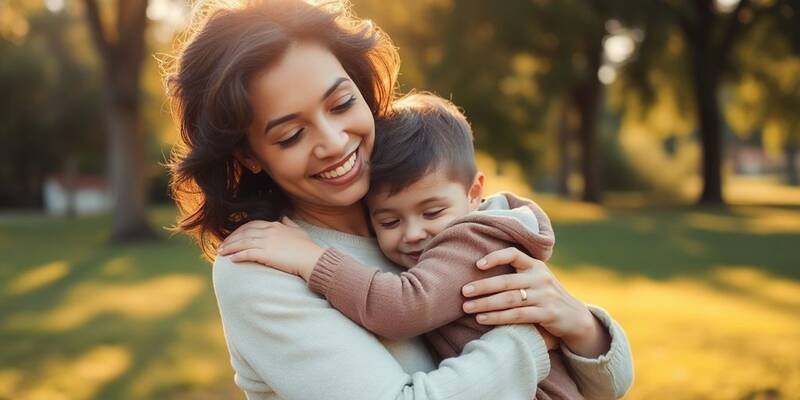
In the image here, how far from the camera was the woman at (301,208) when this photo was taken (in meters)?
1.80

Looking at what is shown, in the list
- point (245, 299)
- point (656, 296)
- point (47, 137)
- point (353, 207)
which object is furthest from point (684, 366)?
point (47, 137)

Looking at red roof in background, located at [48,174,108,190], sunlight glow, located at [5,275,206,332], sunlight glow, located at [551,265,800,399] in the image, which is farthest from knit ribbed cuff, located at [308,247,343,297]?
red roof in background, located at [48,174,108,190]

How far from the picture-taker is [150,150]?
35281 millimetres

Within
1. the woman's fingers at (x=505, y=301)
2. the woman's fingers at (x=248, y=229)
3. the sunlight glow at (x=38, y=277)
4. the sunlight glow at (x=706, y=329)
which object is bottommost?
the sunlight glow at (x=706, y=329)

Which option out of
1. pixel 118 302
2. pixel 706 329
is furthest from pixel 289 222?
pixel 118 302

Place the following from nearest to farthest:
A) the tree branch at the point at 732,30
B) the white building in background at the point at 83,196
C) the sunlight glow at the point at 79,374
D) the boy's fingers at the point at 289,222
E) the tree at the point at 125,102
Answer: the boy's fingers at the point at 289,222 < the sunlight glow at the point at 79,374 < the tree at the point at 125,102 < the tree branch at the point at 732,30 < the white building in background at the point at 83,196

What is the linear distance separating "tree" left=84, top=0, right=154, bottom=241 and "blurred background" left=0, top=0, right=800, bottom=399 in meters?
0.04

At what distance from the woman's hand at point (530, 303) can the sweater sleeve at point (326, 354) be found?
0.19 ft

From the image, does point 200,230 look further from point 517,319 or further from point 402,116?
point 517,319

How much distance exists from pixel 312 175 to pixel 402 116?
1.38ft

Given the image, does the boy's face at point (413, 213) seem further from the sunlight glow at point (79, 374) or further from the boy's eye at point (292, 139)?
the sunlight glow at point (79, 374)

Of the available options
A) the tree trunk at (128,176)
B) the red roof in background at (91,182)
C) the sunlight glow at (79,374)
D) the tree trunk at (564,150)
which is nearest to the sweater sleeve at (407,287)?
the sunlight glow at (79,374)

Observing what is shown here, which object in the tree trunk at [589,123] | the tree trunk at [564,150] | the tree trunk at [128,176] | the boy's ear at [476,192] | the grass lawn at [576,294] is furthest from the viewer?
the tree trunk at [564,150]

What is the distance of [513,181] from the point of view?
40.6 m
